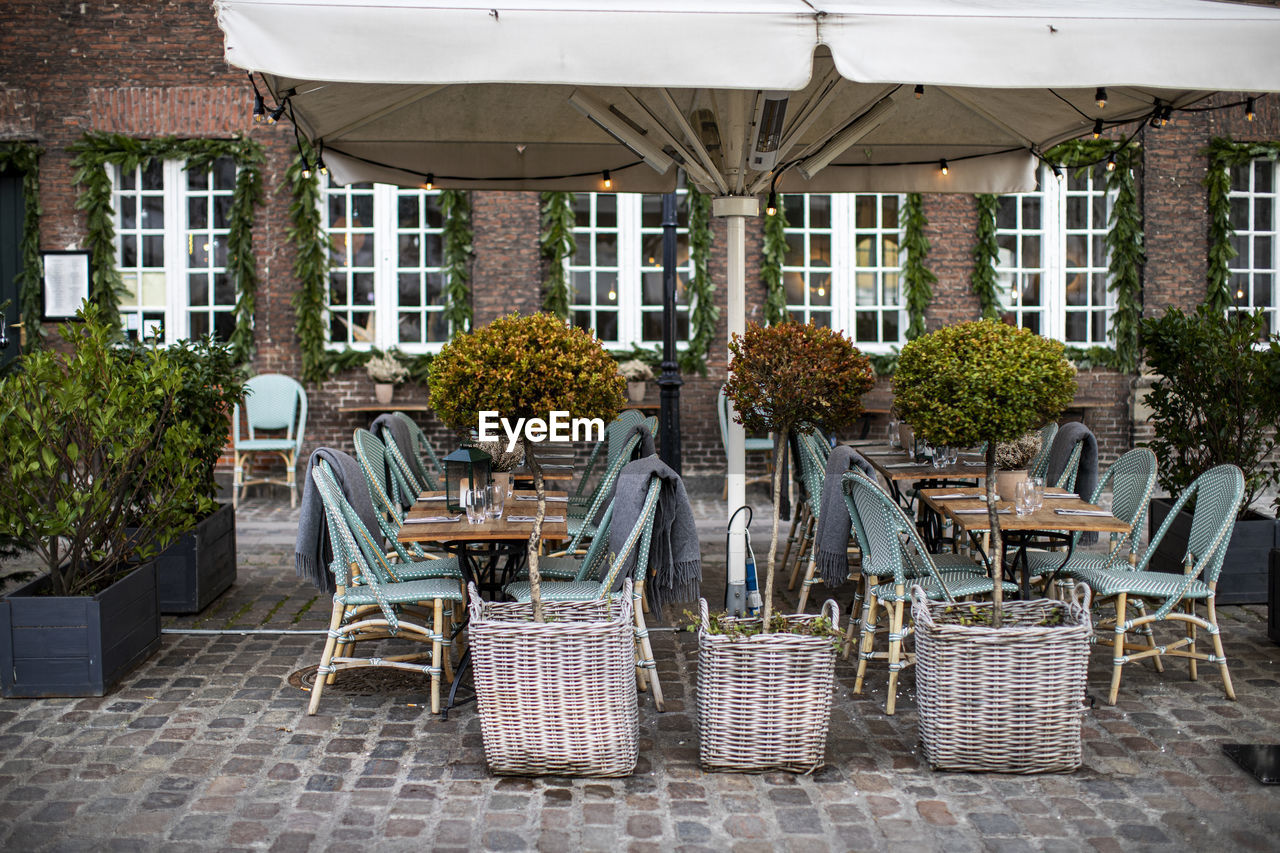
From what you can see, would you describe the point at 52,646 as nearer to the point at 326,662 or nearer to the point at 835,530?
the point at 326,662

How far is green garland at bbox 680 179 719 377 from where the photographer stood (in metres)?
10.5

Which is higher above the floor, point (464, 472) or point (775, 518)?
point (464, 472)

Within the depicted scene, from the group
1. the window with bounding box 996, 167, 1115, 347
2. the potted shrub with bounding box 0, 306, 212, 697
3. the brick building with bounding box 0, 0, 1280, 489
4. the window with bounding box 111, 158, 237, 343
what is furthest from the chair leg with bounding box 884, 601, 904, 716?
the window with bounding box 111, 158, 237, 343

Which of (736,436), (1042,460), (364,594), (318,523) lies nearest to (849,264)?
(1042,460)

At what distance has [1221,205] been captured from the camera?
10656 mm

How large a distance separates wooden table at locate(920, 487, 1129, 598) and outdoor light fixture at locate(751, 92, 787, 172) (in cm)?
175

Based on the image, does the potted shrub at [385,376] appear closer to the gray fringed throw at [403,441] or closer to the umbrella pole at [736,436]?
the gray fringed throw at [403,441]

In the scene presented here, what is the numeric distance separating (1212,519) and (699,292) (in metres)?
6.07

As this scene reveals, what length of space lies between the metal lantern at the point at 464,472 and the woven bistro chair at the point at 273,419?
5.02 metres

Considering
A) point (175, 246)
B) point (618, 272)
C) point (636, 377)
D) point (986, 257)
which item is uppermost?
point (175, 246)

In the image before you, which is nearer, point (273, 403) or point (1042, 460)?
point (1042, 460)

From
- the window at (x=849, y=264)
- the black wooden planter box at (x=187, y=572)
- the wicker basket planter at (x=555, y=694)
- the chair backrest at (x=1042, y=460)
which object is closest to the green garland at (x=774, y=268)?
the window at (x=849, y=264)

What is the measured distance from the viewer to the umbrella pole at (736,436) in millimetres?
5281
